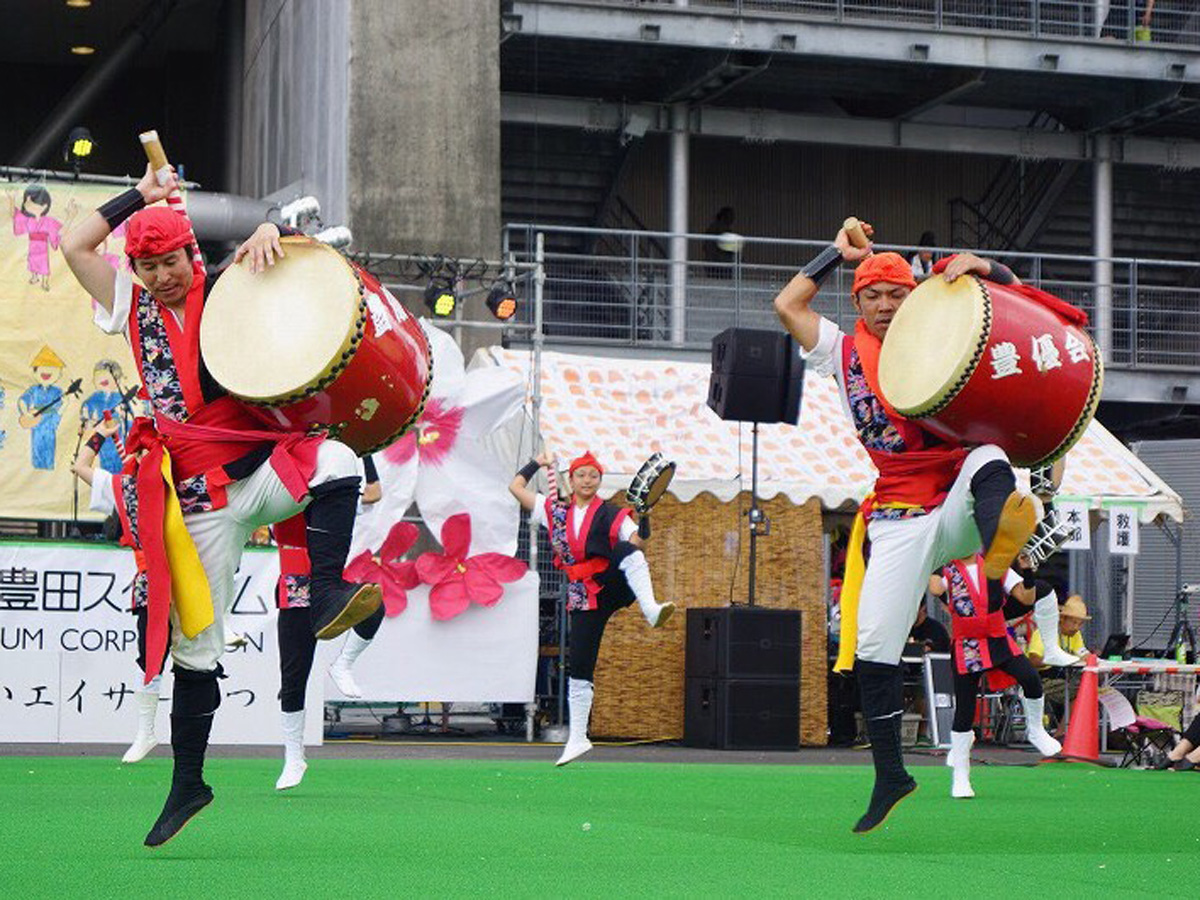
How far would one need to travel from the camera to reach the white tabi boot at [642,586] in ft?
41.2

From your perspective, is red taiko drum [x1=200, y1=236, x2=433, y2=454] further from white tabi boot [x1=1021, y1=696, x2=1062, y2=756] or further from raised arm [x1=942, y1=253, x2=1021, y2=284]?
white tabi boot [x1=1021, y1=696, x2=1062, y2=756]

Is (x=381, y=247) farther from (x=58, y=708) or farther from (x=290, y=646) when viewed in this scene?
(x=290, y=646)

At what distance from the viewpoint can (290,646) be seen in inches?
359

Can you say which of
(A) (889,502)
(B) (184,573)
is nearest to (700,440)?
(A) (889,502)

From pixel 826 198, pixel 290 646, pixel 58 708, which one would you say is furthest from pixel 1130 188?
pixel 290 646

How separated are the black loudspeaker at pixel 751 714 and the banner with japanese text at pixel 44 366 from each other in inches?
186

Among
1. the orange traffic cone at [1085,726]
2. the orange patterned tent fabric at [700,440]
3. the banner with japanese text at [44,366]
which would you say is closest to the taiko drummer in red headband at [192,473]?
the banner with japanese text at [44,366]

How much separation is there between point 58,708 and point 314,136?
8.27 metres

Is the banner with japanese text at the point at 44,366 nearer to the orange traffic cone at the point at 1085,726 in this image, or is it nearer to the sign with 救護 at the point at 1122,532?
the orange traffic cone at the point at 1085,726

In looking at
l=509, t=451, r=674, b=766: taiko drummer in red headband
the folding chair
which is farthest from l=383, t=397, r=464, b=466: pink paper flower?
the folding chair

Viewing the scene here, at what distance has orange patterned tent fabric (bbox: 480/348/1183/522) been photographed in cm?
1608

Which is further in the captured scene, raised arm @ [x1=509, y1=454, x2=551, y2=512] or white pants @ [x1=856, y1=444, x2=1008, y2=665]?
raised arm @ [x1=509, y1=454, x2=551, y2=512]

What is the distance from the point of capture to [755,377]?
1412 centimetres

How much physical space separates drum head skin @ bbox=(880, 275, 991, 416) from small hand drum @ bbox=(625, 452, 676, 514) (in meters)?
6.88
